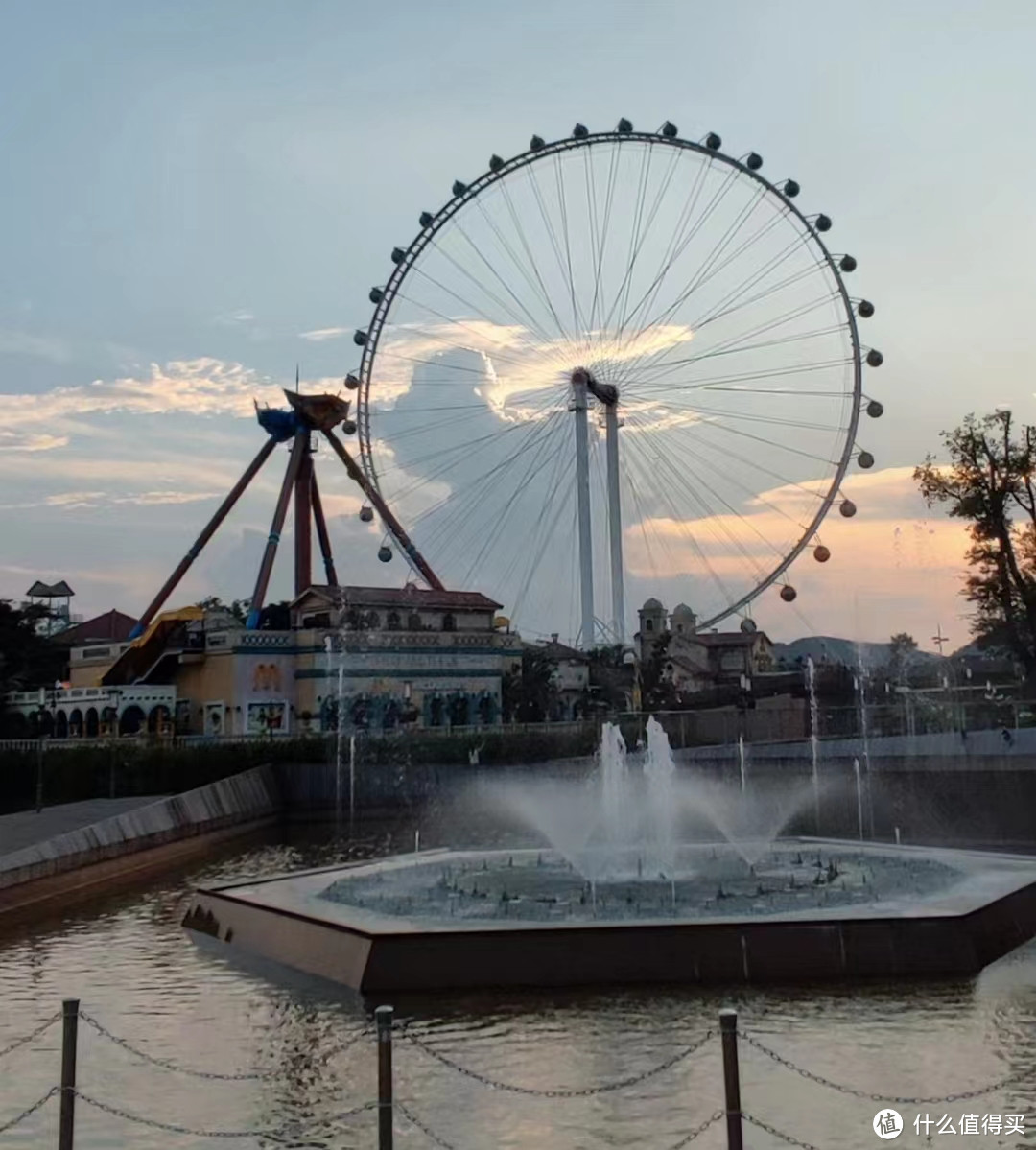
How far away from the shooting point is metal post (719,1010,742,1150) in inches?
240

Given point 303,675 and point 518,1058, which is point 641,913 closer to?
point 518,1058

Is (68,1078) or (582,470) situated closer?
(68,1078)

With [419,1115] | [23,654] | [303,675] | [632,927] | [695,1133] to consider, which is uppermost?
[23,654]

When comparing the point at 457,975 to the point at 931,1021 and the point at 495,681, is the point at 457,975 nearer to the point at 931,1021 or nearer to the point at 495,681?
the point at 931,1021

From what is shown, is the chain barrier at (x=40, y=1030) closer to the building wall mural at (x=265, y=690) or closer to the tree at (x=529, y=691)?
the building wall mural at (x=265, y=690)

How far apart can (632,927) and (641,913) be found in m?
1.48

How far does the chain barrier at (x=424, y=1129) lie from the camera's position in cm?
759

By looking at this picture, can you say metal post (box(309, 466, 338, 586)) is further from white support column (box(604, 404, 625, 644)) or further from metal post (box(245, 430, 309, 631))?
white support column (box(604, 404, 625, 644))

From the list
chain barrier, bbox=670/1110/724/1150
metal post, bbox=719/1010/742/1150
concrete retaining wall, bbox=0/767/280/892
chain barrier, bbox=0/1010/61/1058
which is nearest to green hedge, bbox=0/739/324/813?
concrete retaining wall, bbox=0/767/280/892

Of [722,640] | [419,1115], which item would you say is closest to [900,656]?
[722,640]

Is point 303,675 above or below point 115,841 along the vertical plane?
above

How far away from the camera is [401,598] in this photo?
48406 millimetres

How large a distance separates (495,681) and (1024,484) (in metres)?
20.7

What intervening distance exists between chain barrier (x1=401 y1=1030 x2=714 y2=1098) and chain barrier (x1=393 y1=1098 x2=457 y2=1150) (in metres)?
0.37
